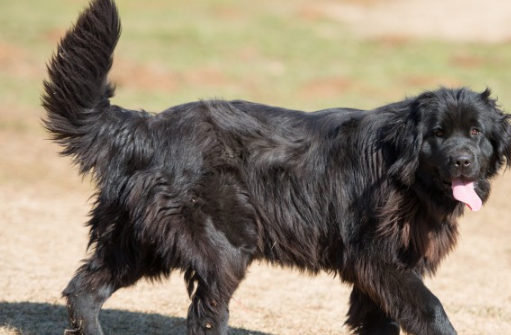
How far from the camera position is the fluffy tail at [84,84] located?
588cm

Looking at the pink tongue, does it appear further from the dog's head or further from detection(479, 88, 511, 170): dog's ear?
detection(479, 88, 511, 170): dog's ear

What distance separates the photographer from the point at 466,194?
547 centimetres

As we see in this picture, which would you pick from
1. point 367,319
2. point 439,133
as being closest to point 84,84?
point 439,133

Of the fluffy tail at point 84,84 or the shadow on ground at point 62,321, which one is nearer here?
the fluffy tail at point 84,84

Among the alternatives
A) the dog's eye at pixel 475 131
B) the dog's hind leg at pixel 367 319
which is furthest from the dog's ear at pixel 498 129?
the dog's hind leg at pixel 367 319

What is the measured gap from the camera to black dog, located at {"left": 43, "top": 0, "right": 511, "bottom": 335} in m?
5.56

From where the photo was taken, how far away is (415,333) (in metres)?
5.44

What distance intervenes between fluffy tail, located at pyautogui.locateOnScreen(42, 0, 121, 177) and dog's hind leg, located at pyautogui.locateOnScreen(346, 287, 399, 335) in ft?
7.18

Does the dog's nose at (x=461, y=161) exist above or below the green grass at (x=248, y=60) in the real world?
below

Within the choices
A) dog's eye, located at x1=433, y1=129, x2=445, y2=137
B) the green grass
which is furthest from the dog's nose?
the green grass

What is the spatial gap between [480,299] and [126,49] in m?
17.6

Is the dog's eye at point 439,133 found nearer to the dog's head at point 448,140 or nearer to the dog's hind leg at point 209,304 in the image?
the dog's head at point 448,140

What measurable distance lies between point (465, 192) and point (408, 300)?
0.82 meters

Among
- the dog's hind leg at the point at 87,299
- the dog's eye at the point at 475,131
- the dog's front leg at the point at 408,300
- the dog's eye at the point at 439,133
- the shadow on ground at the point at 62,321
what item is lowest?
the shadow on ground at the point at 62,321
